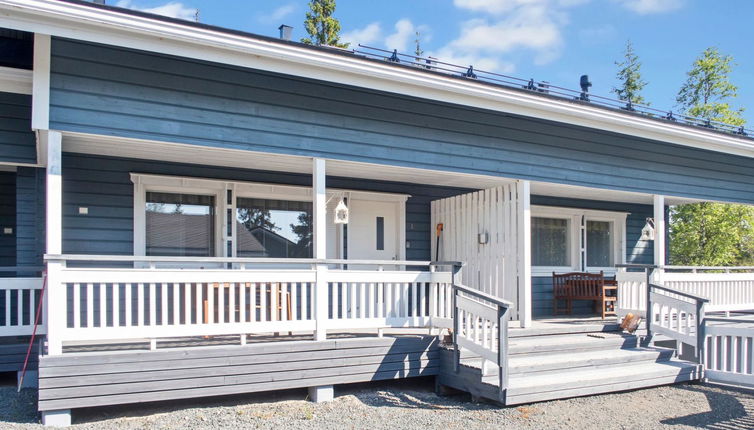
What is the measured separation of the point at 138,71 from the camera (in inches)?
216

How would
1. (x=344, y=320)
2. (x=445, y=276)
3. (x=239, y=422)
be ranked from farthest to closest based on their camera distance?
(x=445, y=276), (x=344, y=320), (x=239, y=422)

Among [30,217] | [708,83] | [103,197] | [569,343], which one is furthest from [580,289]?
[708,83]

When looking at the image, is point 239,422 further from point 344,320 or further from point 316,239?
point 316,239

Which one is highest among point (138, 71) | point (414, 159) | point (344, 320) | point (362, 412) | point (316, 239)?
point (138, 71)

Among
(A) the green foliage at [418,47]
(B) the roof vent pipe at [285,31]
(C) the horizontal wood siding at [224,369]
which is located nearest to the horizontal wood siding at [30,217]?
(C) the horizontal wood siding at [224,369]

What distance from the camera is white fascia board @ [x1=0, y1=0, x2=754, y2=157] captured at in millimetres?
4793

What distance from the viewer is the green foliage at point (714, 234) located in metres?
18.1

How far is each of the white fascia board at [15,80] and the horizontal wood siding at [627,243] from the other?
25.0 feet

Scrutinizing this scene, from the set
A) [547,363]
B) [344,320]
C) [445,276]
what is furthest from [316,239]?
[547,363]

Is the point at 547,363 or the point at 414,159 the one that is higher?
the point at 414,159

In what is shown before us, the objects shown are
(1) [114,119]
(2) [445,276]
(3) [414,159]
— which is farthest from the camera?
(3) [414,159]

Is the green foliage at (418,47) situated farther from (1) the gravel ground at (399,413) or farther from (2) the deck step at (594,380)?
(1) the gravel ground at (399,413)

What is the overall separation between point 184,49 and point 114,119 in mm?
935

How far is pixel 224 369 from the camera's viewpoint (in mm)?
5398
